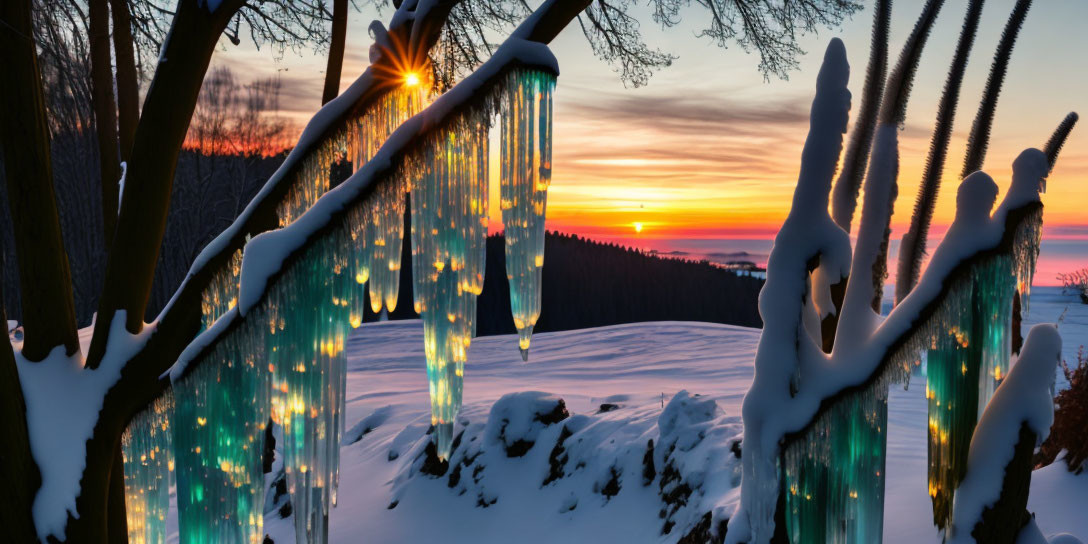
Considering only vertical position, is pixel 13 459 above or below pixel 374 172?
below

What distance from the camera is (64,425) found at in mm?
2764

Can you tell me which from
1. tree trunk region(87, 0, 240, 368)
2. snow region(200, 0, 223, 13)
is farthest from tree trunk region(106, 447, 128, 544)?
snow region(200, 0, 223, 13)

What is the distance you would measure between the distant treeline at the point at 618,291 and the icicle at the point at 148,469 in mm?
30960

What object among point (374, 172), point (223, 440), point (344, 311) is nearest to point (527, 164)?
point (374, 172)

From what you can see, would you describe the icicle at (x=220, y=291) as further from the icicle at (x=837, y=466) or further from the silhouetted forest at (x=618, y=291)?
the silhouetted forest at (x=618, y=291)

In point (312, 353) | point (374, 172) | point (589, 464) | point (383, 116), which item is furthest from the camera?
point (589, 464)

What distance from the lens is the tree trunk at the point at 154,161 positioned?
2639 mm

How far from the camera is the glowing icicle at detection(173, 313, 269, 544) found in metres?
2.33

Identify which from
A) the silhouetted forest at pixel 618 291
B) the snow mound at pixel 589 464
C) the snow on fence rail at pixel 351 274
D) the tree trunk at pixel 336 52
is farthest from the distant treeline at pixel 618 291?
the snow on fence rail at pixel 351 274

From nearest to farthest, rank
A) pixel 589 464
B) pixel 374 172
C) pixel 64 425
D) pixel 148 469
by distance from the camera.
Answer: pixel 374 172 → pixel 64 425 → pixel 148 469 → pixel 589 464

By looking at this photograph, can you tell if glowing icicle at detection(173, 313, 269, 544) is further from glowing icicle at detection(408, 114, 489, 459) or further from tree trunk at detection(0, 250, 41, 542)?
tree trunk at detection(0, 250, 41, 542)

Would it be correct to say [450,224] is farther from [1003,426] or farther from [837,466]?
[1003,426]

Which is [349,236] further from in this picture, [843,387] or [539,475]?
[539,475]

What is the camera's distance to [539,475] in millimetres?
7277
